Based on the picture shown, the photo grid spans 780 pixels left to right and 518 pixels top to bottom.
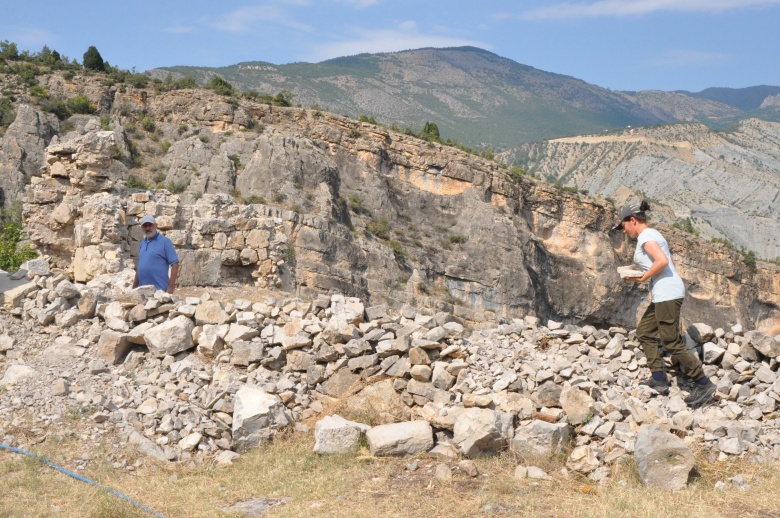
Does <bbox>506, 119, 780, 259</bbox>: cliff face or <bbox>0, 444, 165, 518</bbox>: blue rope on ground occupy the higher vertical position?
<bbox>506, 119, 780, 259</bbox>: cliff face

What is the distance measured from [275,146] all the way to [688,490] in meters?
26.8

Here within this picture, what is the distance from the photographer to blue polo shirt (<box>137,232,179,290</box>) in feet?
26.5

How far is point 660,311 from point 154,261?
5.64 m

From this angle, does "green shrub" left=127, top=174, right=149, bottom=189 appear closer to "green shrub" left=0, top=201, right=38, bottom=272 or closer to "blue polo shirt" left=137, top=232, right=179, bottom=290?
"green shrub" left=0, top=201, right=38, bottom=272

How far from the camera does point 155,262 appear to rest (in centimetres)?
811

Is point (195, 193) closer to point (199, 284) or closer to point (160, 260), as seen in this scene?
point (199, 284)

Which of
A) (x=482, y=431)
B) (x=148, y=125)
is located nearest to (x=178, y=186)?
(x=148, y=125)

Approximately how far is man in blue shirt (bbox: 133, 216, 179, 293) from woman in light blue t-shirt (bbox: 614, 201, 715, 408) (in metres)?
5.18

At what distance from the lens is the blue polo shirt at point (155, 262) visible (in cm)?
807

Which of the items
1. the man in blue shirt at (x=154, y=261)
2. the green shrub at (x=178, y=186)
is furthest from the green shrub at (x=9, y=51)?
the man in blue shirt at (x=154, y=261)

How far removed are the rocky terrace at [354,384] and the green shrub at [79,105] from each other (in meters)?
29.4

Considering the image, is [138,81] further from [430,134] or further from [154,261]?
[154,261]

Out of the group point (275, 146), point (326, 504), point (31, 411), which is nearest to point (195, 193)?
point (275, 146)

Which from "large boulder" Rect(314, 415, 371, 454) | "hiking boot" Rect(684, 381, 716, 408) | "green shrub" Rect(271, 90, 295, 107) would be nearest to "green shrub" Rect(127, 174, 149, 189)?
"green shrub" Rect(271, 90, 295, 107)
